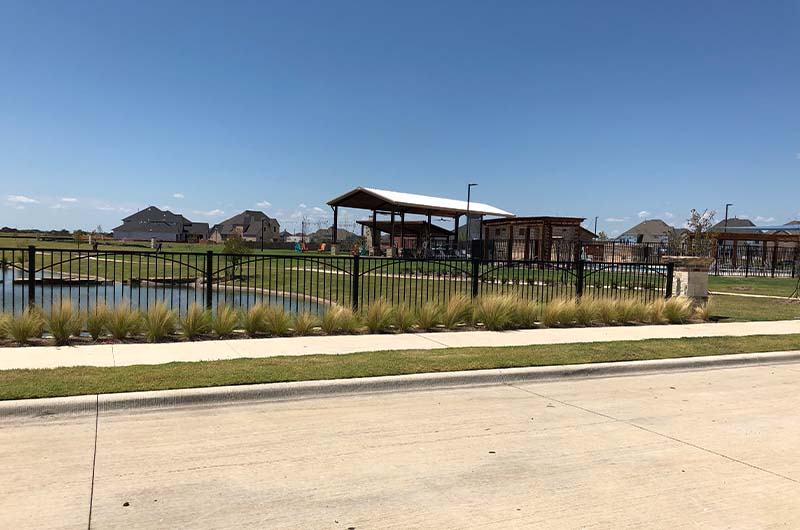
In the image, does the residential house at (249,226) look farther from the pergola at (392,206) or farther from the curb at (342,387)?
the curb at (342,387)

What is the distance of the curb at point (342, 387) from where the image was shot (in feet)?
19.6

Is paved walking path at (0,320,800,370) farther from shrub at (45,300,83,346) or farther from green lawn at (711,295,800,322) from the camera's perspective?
green lawn at (711,295,800,322)

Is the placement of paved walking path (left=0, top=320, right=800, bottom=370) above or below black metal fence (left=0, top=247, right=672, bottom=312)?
below

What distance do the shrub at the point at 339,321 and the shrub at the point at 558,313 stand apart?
13.5ft

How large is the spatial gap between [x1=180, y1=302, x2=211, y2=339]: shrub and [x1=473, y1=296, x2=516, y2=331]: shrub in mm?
5245

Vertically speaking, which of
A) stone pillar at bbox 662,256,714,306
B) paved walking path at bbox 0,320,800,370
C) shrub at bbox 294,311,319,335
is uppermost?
stone pillar at bbox 662,256,714,306

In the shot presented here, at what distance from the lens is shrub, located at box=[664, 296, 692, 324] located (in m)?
14.0

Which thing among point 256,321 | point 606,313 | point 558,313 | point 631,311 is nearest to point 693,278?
point 631,311

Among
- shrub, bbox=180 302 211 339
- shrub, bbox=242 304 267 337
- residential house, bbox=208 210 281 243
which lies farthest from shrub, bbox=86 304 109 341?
residential house, bbox=208 210 281 243

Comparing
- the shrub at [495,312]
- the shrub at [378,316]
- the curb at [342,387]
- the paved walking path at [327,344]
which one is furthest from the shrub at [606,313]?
the shrub at [378,316]

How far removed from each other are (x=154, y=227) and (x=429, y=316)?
388ft

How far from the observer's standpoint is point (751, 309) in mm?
17234

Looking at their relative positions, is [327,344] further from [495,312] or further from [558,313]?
[558,313]

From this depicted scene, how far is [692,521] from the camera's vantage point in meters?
3.92
